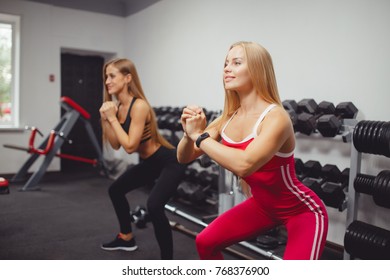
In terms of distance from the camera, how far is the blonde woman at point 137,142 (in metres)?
1.76

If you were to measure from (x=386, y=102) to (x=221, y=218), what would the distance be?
4.39ft

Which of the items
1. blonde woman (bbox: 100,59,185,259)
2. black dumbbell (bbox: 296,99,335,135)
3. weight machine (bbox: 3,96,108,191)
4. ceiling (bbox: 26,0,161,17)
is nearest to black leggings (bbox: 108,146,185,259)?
blonde woman (bbox: 100,59,185,259)

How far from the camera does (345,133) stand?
2023 millimetres

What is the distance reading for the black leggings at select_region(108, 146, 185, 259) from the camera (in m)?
1.74

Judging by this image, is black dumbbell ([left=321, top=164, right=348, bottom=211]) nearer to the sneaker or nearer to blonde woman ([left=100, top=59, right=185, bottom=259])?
blonde woman ([left=100, top=59, right=185, bottom=259])

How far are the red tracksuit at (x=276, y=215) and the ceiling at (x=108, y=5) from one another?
3999 millimetres

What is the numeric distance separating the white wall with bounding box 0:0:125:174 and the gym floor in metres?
0.84

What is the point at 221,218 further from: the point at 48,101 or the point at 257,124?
the point at 48,101

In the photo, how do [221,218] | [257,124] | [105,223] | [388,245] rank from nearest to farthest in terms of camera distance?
[257,124]
[221,218]
[388,245]
[105,223]

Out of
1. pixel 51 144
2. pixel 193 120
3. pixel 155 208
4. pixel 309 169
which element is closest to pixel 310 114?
pixel 309 169

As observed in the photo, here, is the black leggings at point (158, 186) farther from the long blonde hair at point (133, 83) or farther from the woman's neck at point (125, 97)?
the woman's neck at point (125, 97)

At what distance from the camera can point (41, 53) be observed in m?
4.70

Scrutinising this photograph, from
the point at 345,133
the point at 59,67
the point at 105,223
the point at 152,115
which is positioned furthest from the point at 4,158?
the point at 345,133

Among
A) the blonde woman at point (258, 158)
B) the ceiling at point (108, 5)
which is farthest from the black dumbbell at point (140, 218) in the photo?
the ceiling at point (108, 5)
